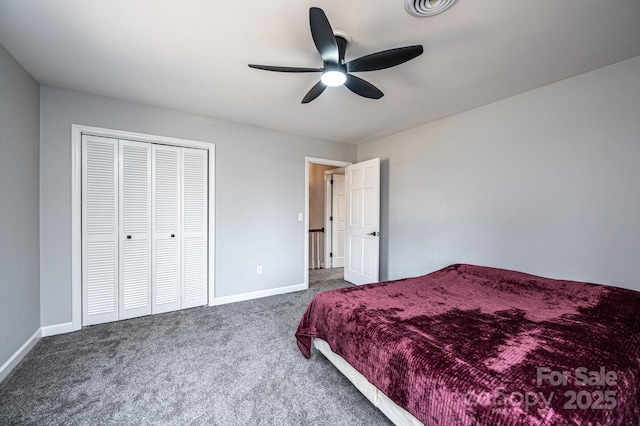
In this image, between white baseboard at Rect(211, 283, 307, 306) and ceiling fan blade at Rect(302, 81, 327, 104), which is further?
white baseboard at Rect(211, 283, 307, 306)

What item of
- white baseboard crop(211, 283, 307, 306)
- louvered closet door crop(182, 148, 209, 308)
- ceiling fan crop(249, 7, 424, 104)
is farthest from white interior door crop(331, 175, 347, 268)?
ceiling fan crop(249, 7, 424, 104)

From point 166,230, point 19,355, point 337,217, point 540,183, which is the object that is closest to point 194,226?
point 166,230

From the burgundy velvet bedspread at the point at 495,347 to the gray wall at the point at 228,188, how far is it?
1.68 m

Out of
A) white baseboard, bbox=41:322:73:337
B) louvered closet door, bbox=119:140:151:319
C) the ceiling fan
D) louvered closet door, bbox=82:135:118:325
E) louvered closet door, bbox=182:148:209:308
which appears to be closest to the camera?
the ceiling fan

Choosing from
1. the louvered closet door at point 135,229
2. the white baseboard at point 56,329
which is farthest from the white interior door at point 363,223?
the white baseboard at point 56,329

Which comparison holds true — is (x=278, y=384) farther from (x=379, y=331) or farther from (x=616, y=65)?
(x=616, y=65)

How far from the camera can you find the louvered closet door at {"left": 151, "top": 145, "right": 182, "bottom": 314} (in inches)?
116

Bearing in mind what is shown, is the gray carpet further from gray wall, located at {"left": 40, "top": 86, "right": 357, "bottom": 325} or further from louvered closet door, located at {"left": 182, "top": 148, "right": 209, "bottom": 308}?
gray wall, located at {"left": 40, "top": 86, "right": 357, "bottom": 325}

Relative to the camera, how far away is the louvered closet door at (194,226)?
312 cm

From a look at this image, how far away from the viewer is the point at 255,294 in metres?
3.55

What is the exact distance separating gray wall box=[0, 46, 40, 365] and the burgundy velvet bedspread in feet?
7.27

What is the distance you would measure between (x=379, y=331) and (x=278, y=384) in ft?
2.92

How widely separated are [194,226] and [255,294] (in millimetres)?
1232

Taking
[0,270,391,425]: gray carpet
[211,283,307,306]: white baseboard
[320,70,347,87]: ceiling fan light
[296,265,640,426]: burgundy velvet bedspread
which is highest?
[320,70,347,87]: ceiling fan light
